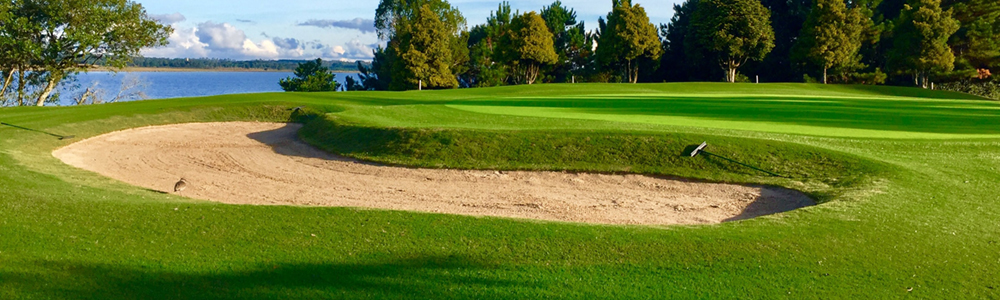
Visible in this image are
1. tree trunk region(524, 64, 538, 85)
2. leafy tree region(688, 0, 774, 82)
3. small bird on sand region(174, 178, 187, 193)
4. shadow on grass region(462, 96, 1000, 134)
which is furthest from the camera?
tree trunk region(524, 64, 538, 85)

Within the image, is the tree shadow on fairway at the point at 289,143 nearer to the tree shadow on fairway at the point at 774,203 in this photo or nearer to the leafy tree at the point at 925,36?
the tree shadow on fairway at the point at 774,203

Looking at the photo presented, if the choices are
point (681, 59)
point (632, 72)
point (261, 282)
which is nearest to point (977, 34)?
point (681, 59)

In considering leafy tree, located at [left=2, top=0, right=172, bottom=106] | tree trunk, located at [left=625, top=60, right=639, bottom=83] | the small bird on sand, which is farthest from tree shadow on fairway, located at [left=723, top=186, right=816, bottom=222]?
tree trunk, located at [left=625, top=60, right=639, bottom=83]

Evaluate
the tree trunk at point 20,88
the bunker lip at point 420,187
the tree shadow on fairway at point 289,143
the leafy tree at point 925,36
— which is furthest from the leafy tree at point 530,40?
the bunker lip at point 420,187

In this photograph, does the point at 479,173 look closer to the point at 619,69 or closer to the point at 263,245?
the point at 263,245

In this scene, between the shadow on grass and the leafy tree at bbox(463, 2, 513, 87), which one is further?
the leafy tree at bbox(463, 2, 513, 87)

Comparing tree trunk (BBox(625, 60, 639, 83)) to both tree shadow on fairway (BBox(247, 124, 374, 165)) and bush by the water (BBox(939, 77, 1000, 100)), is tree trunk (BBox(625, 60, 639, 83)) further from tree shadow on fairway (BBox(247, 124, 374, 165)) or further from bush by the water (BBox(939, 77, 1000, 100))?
tree shadow on fairway (BBox(247, 124, 374, 165))

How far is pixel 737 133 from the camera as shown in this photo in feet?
49.6

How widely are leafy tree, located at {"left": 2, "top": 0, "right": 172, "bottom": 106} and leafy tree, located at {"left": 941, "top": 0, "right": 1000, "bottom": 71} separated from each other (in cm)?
5487

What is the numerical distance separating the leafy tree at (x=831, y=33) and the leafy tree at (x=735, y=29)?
3281 millimetres

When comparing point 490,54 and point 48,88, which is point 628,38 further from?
point 48,88

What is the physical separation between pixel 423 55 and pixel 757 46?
26.2 meters

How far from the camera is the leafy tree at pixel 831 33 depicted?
51.4 m

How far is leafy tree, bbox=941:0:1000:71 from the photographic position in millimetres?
52500
